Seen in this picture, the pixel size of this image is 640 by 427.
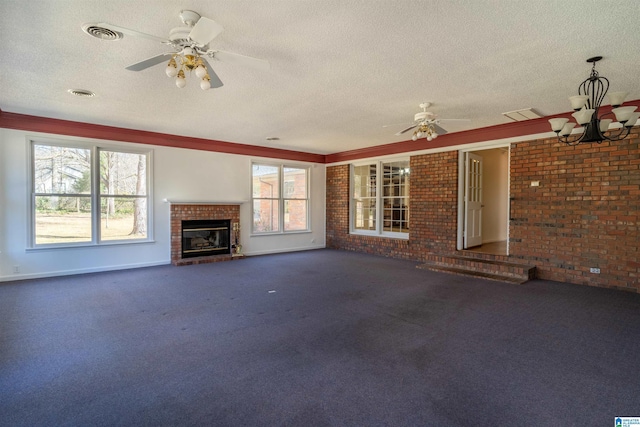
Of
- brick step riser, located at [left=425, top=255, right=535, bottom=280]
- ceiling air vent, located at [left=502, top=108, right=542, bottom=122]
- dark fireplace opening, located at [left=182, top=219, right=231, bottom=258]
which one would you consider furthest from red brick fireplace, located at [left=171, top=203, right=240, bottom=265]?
ceiling air vent, located at [left=502, top=108, right=542, bottom=122]

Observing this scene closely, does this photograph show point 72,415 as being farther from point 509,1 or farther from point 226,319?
point 509,1

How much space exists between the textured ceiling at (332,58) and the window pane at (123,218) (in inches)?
60.8

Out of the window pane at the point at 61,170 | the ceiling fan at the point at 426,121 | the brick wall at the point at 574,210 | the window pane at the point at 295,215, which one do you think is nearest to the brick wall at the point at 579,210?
the brick wall at the point at 574,210

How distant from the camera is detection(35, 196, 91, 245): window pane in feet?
17.6

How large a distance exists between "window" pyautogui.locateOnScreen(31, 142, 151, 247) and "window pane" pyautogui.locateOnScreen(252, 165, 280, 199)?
2411 mm

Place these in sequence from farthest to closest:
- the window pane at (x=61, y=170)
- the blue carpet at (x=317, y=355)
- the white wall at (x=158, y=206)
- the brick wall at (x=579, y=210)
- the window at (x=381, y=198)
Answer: the window at (x=381, y=198), the window pane at (x=61, y=170), the white wall at (x=158, y=206), the brick wall at (x=579, y=210), the blue carpet at (x=317, y=355)

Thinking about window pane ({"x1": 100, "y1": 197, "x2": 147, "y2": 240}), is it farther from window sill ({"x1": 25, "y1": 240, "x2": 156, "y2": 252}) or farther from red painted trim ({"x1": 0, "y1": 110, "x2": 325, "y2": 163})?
red painted trim ({"x1": 0, "y1": 110, "x2": 325, "y2": 163})

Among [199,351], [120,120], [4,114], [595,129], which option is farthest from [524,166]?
[4,114]

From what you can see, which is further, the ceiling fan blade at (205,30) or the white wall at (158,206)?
the white wall at (158,206)

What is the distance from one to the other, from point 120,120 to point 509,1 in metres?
5.66

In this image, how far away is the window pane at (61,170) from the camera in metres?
5.37

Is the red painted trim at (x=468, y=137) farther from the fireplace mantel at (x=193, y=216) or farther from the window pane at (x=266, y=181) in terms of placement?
the fireplace mantel at (x=193, y=216)

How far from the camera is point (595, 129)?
346cm

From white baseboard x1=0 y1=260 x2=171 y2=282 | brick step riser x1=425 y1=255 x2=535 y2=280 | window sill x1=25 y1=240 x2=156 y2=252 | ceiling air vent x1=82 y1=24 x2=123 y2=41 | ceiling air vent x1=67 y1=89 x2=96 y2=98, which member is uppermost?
ceiling air vent x1=67 y1=89 x2=96 y2=98
